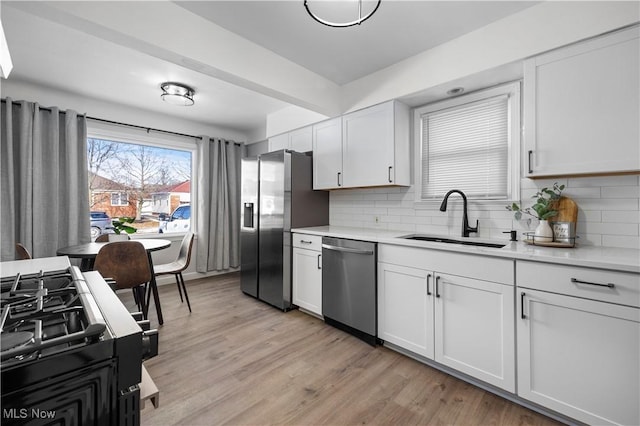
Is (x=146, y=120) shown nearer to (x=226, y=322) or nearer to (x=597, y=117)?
(x=226, y=322)

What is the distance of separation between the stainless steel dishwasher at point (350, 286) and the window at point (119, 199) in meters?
3.11

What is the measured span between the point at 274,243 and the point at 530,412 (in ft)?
8.39

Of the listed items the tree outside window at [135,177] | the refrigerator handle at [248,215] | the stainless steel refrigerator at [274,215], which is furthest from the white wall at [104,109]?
the refrigerator handle at [248,215]

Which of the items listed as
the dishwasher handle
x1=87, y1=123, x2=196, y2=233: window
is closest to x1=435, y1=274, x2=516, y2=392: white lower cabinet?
the dishwasher handle

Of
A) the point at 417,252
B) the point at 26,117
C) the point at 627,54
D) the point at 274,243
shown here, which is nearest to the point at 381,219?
the point at 417,252

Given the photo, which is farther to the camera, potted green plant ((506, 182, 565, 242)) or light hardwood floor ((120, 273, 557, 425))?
potted green plant ((506, 182, 565, 242))

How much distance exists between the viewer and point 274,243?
3.34 metres

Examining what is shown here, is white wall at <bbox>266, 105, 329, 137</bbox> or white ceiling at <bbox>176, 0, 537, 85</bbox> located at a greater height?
white ceiling at <bbox>176, 0, 537, 85</bbox>

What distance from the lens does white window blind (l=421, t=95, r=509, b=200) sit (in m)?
2.40

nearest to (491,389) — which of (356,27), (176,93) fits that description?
(356,27)

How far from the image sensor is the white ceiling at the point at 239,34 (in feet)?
6.42

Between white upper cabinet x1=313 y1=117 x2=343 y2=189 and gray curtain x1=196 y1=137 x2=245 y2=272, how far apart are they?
2.06 m

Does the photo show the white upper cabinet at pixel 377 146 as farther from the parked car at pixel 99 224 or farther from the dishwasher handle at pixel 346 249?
the parked car at pixel 99 224

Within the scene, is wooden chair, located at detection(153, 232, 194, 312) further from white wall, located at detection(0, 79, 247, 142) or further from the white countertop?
the white countertop
